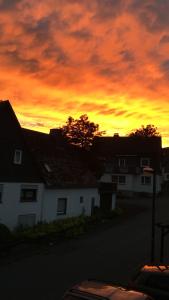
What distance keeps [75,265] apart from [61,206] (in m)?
12.4

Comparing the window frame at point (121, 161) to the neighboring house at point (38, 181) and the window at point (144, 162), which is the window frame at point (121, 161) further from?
the neighboring house at point (38, 181)

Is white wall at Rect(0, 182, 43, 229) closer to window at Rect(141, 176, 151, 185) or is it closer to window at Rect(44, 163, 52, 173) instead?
window at Rect(44, 163, 52, 173)

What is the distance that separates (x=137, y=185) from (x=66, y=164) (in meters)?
30.1

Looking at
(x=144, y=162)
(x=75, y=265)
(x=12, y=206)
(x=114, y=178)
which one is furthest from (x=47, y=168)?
(x=144, y=162)

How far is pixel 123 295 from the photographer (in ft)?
25.1

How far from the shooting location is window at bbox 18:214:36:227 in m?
25.5

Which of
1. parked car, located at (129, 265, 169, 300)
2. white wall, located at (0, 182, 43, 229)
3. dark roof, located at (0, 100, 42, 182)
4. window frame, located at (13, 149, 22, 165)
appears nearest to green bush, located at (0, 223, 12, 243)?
white wall, located at (0, 182, 43, 229)

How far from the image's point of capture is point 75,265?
17.8 meters

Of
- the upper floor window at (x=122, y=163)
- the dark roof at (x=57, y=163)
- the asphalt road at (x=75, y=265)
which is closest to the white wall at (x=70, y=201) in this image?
the dark roof at (x=57, y=163)

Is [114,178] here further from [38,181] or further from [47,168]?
[38,181]

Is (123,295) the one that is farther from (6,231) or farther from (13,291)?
(6,231)

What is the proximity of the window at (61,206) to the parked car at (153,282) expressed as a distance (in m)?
19.2

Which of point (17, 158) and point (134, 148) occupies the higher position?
point (134, 148)

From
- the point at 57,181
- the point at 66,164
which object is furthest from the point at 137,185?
the point at 57,181
